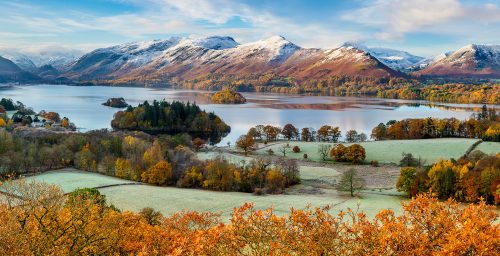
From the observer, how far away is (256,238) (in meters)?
9.20

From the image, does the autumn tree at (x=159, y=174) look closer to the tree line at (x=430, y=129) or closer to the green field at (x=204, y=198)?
the green field at (x=204, y=198)

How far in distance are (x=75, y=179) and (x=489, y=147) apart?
4940cm

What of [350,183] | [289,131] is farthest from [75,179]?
[289,131]

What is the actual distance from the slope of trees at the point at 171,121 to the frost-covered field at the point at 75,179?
137 feet

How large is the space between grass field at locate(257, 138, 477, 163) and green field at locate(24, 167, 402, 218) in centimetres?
1699

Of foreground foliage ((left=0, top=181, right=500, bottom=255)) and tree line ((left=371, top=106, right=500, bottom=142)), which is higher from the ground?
foreground foliage ((left=0, top=181, right=500, bottom=255))

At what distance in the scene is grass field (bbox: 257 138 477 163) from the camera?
5373cm

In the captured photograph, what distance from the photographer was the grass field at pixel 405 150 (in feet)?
176

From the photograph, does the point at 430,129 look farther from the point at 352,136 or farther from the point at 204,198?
the point at 204,198

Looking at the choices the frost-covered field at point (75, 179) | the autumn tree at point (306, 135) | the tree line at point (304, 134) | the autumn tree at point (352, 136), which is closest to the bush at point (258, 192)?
the frost-covered field at point (75, 179)

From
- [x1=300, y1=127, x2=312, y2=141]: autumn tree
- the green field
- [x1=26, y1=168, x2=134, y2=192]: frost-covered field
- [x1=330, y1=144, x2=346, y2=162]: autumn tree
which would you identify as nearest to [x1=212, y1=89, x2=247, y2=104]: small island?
[x1=300, y1=127, x2=312, y2=141]: autumn tree

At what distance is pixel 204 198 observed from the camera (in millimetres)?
33906

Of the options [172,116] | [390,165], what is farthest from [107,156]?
[172,116]

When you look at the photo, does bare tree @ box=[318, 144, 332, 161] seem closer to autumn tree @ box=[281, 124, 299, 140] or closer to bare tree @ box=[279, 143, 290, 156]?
bare tree @ box=[279, 143, 290, 156]
